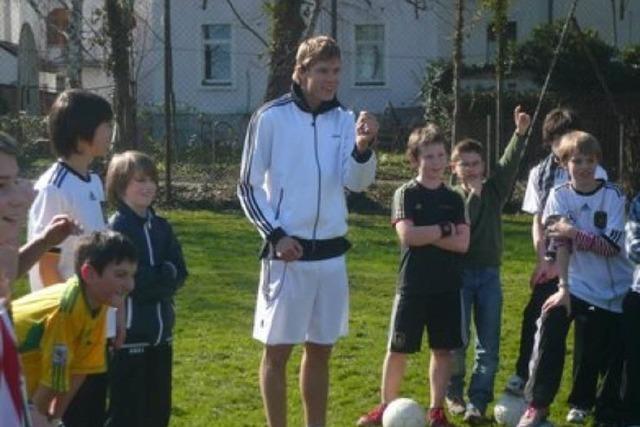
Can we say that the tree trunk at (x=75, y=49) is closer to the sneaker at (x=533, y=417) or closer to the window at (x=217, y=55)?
the window at (x=217, y=55)

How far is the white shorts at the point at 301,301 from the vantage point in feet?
20.4

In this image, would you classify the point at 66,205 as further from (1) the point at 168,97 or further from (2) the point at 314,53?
(1) the point at 168,97

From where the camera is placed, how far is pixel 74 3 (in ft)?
68.0

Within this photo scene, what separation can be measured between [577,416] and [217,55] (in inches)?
1031

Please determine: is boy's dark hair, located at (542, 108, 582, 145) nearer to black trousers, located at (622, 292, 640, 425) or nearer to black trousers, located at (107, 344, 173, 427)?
black trousers, located at (622, 292, 640, 425)

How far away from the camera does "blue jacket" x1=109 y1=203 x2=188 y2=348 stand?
5.82 m

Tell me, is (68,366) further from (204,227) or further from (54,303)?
(204,227)

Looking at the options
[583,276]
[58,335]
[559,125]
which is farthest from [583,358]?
[58,335]

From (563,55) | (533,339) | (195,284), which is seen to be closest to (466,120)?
(563,55)

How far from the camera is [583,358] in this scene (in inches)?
292

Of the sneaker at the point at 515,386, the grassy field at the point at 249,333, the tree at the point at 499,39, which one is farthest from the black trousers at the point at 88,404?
the tree at the point at 499,39

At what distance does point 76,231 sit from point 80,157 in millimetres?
852

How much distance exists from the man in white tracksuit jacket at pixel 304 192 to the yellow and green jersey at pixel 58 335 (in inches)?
47.7

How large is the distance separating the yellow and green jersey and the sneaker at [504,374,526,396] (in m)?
2.93
